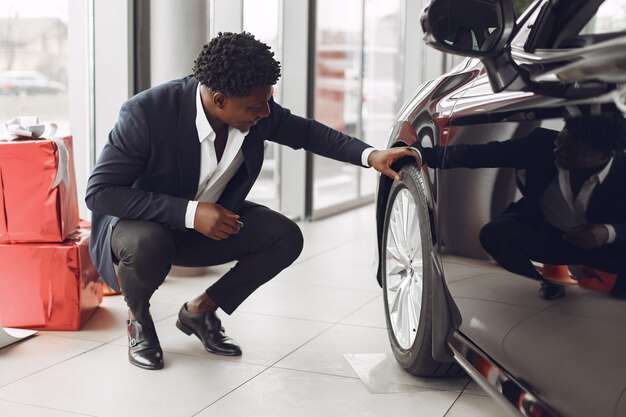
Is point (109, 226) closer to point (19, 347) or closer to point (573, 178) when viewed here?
point (19, 347)

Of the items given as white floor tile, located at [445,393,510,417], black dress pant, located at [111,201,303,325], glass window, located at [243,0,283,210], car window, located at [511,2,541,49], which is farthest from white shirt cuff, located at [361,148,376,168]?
glass window, located at [243,0,283,210]

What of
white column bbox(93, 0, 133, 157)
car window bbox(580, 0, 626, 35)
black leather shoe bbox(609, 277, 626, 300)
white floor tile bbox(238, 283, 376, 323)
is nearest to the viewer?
black leather shoe bbox(609, 277, 626, 300)

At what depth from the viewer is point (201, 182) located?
2.64 m

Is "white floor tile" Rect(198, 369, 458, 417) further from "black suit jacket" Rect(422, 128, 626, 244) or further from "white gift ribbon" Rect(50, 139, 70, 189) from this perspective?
"white gift ribbon" Rect(50, 139, 70, 189)

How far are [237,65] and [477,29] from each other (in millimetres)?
809

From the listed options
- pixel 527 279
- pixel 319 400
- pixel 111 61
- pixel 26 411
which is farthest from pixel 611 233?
pixel 111 61

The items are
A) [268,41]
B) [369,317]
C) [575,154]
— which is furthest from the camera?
[268,41]

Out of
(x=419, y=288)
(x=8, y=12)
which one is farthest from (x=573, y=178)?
(x=8, y=12)

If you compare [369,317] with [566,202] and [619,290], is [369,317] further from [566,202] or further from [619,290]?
[619,290]

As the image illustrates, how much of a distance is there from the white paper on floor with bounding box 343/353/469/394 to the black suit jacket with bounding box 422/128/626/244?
0.75 m

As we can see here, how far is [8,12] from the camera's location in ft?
11.9

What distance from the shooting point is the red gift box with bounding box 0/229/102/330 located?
3016mm

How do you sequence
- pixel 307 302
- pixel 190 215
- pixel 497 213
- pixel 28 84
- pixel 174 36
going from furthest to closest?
pixel 174 36, pixel 28 84, pixel 307 302, pixel 190 215, pixel 497 213

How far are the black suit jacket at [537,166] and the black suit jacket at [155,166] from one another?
31.3 inches
